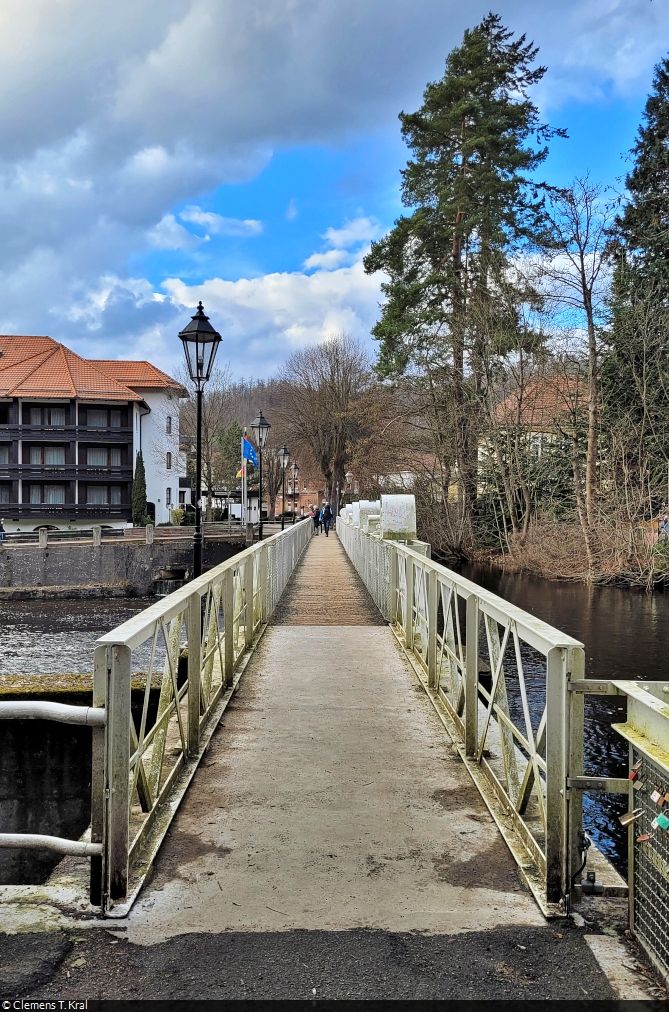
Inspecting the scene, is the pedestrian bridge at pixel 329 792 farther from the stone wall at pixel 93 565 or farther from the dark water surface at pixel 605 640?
the stone wall at pixel 93 565

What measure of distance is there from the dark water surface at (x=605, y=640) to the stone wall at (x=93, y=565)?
14.7 m

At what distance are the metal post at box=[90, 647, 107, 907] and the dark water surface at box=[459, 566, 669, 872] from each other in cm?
480

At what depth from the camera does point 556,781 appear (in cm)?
334

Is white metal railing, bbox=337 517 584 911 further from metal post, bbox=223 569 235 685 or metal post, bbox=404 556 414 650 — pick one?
metal post, bbox=223 569 235 685

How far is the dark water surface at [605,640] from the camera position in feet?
25.2

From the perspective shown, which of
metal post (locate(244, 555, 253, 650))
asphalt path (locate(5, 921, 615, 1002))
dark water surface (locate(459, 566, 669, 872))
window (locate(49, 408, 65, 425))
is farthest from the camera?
window (locate(49, 408, 65, 425))

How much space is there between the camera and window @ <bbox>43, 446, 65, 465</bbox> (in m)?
52.9

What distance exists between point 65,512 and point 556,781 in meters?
51.5

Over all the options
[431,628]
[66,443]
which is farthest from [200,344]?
[66,443]

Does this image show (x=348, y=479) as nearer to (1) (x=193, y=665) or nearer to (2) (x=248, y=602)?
(2) (x=248, y=602)

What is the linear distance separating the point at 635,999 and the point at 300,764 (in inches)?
105

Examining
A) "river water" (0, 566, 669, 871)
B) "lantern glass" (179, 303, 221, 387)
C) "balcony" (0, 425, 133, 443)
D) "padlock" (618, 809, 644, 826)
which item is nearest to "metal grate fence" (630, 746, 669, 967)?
"padlock" (618, 809, 644, 826)

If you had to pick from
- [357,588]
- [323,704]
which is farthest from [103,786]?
[357,588]

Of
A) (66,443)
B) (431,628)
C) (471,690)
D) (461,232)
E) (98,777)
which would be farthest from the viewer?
(66,443)
